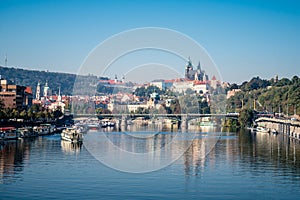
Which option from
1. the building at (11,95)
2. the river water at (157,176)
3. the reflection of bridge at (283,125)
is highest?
the building at (11,95)

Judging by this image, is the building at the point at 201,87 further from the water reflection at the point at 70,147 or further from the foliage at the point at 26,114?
the water reflection at the point at 70,147

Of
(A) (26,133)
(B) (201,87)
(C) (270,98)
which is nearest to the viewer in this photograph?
(A) (26,133)

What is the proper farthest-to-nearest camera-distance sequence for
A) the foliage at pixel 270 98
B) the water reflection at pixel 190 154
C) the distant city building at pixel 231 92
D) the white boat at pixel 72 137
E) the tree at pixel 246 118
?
1. the distant city building at pixel 231 92
2. the tree at pixel 246 118
3. the foliage at pixel 270 98
4. the white boat at pixel 72 137
5. the water reflection at pixel 190 154

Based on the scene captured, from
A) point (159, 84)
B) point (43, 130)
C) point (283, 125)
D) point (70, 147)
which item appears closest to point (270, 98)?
point (283, 125)

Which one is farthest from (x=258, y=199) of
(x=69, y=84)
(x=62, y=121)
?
(x=69, y=84)

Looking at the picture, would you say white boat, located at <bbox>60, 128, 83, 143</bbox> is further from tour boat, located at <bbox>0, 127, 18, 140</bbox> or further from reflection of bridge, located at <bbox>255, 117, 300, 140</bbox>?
reflection of bridge, located at <bbox>255, 117, 300, 140</bbox>

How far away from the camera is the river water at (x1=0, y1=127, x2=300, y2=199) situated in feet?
44.4

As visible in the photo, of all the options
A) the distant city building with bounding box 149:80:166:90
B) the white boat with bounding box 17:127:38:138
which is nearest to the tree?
the distant city building with bounding box 149:80:166:90

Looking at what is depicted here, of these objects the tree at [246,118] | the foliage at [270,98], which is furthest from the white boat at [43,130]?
the foliage at [270,98]

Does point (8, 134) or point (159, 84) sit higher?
point (159, 84)

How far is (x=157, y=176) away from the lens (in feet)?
52.6

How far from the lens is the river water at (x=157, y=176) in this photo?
13531 millimetres

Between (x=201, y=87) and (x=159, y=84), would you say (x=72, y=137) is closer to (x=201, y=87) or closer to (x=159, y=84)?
(x=159, y=84)

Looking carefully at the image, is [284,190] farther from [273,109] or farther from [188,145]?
[273,109]
